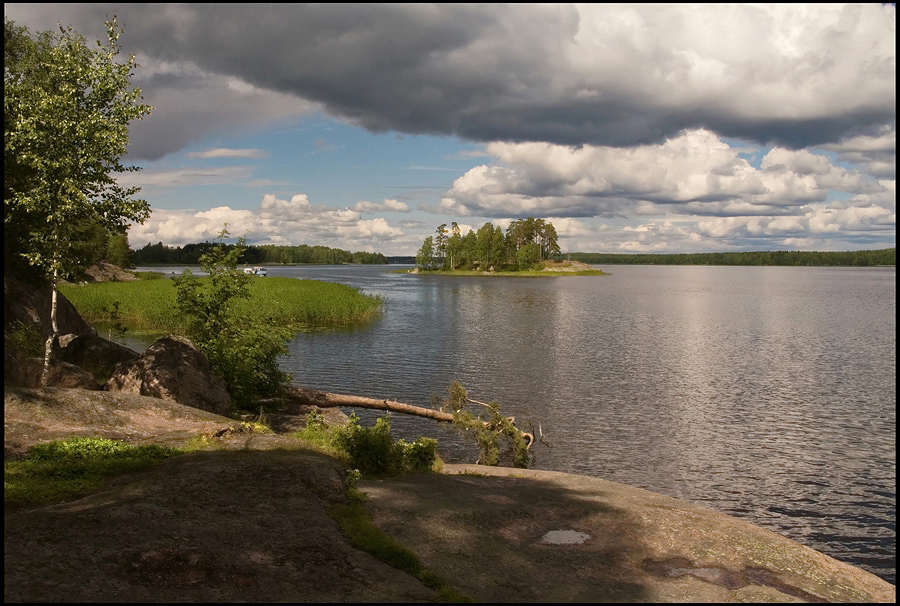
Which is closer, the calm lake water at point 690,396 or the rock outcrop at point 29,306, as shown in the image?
the calm lake water at point 690,396

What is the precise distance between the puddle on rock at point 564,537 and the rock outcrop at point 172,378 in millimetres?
13395

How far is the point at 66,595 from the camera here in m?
7.56

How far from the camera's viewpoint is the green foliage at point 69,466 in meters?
11.2

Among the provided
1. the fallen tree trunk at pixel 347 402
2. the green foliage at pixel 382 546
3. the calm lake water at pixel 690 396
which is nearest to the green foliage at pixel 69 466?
the green foliage at pixel 382 546

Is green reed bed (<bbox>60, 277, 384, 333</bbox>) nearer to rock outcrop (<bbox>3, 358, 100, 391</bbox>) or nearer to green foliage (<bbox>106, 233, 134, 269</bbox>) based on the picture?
rock outcrop (<bbox>3, 358, 100, 391</bbox>)

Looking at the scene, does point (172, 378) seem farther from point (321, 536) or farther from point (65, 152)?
point (321, 536)

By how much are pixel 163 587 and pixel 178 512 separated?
2.31 meters

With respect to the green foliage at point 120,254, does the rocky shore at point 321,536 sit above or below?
below

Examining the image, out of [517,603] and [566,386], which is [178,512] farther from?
[566,386]

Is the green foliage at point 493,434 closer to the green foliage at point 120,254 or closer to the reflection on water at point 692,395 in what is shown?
the reflection on water at point 692,395

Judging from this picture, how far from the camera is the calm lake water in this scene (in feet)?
64.7

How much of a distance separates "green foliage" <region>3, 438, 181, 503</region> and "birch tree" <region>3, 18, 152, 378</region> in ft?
21.9

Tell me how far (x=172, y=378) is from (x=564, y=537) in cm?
1416

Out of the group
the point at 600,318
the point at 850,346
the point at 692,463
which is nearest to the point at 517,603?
the point at 692,463
